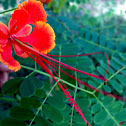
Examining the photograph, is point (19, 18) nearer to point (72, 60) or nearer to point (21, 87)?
point (21, 87)

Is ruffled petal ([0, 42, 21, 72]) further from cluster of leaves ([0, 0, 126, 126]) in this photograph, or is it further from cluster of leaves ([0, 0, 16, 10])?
cluster of leaves ([0, 0, 16, 10])

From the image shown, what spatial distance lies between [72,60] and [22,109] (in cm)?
38

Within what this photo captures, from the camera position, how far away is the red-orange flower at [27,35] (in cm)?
61

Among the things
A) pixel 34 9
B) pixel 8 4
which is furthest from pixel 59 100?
pixel 8 4

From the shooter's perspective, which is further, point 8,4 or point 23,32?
point 8,4

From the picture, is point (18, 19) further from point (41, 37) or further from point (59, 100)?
point (59, 100)

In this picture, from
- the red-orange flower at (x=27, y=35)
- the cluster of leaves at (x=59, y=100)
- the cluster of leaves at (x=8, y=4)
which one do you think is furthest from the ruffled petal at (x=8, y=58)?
the cluster of leaves at (x=8, y=4)

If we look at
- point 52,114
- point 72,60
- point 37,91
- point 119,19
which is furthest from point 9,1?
point 119,19

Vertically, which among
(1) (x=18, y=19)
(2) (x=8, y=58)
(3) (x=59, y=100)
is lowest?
(3) (x=59, y=100)

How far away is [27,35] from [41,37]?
0.23ft

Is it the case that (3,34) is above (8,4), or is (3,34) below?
below

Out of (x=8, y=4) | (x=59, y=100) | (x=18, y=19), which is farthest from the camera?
(x=8, y=4)

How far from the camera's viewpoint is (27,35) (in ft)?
2.29

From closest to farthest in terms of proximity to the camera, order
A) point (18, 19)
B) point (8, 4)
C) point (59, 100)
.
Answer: point (18, 19)
point (59, 100)
point (8, 4)
